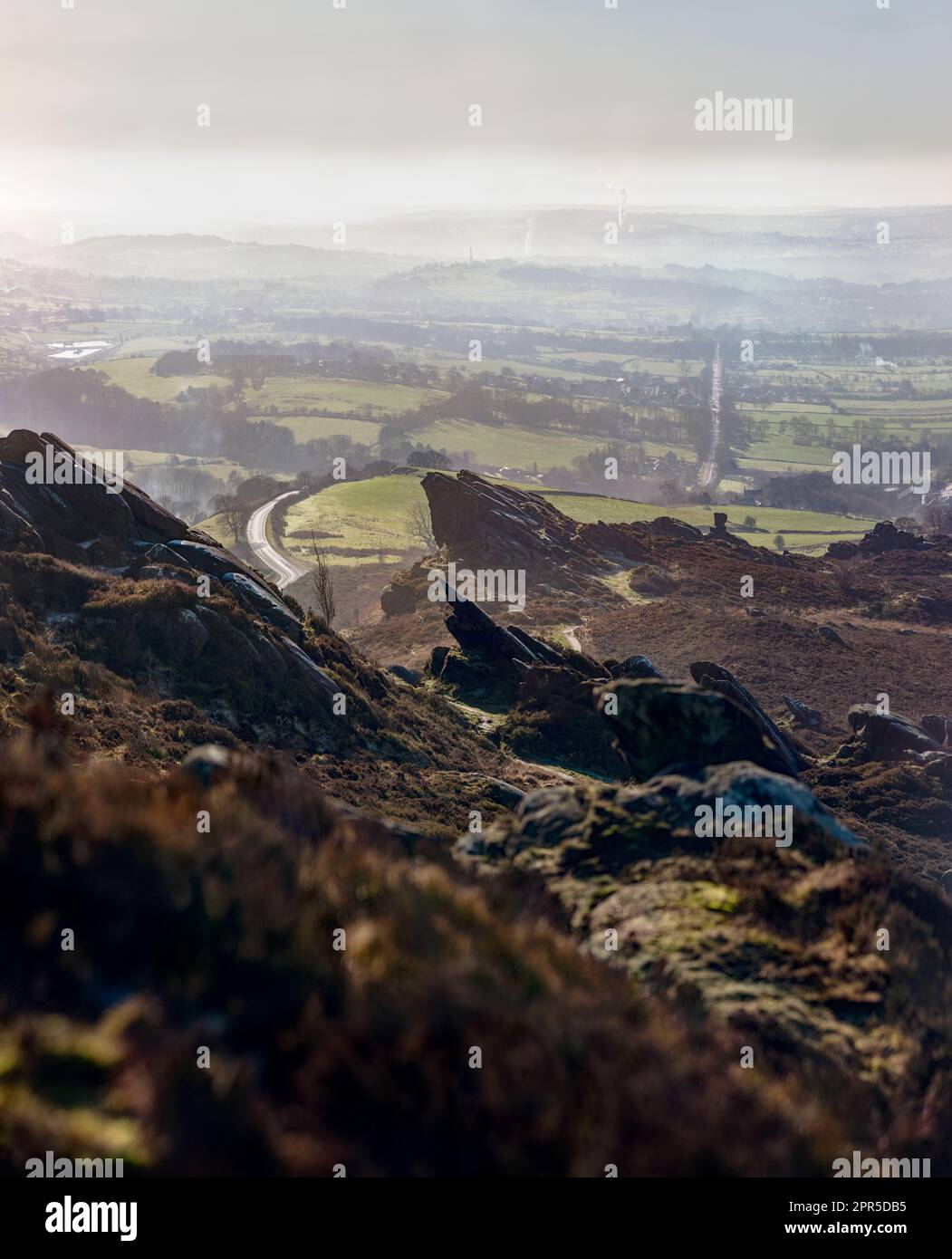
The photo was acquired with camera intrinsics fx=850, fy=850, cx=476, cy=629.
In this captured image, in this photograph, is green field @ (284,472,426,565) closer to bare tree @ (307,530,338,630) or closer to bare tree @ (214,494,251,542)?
bare tree @ (307,530,338,630)

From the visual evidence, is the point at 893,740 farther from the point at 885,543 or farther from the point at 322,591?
the point at 885,543

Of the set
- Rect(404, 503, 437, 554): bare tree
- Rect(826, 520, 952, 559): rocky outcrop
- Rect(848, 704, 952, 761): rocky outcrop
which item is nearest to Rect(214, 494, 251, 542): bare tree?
Rect(404, 503, 437, 554): bare tree

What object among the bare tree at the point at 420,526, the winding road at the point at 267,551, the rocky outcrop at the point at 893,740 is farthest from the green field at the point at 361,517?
the rocky outcrop at the point at 893,740

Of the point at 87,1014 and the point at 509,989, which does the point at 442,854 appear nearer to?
the point at 509,989

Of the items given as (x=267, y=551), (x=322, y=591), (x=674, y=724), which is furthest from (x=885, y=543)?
(x=674, y=724)

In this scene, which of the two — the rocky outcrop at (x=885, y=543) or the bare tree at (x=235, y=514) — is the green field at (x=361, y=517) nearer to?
the bare tree at (x=235, y=514)

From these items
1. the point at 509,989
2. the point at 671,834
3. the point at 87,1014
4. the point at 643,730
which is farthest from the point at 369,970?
the point at 643,730
